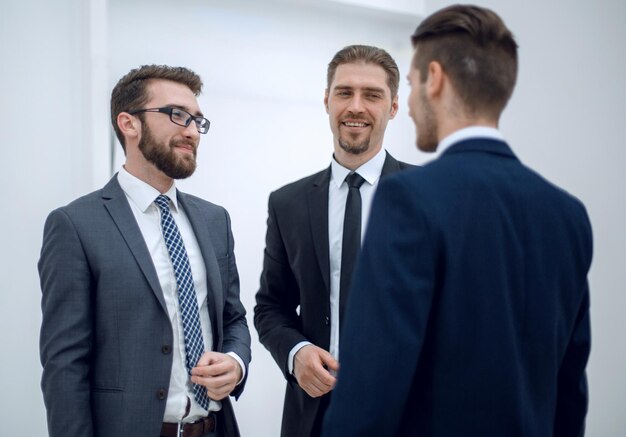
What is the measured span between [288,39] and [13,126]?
1648 millimetres

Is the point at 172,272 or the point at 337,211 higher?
the point at 337,211

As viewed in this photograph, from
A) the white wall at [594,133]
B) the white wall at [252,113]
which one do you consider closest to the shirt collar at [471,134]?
the white wall at [252,113]

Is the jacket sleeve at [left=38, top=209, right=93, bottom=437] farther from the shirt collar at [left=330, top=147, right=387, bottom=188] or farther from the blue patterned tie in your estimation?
the shirt collar at [left=330, top=147, right=387, bottom=188]

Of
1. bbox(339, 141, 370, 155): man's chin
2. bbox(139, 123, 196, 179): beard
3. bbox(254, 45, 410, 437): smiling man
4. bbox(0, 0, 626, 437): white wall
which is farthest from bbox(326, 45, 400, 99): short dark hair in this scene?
bbox(0, 0, 626, 437): white wall

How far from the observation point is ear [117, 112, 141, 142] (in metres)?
1.96

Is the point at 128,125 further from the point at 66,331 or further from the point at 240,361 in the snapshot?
the point at 240,361

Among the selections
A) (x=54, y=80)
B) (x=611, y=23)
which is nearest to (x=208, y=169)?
(x=54, y=80)

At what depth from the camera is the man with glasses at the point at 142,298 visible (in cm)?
161

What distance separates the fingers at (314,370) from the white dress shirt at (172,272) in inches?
8.2

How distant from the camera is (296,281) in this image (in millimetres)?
2154

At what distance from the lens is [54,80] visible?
2.74 m

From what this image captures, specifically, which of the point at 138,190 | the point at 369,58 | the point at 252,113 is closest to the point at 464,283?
the point at 138,190

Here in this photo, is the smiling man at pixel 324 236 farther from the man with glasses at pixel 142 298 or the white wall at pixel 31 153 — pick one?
the white wall at pixel 31 153

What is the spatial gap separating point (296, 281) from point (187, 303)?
0.51 metres
